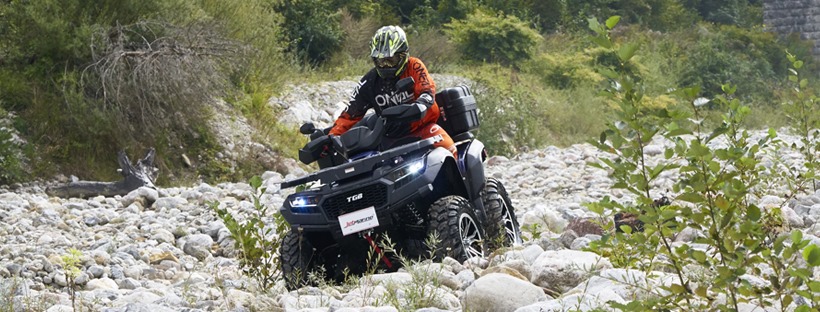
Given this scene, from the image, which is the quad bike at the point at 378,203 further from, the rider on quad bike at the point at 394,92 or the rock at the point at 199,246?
the rock at the point at 199,246

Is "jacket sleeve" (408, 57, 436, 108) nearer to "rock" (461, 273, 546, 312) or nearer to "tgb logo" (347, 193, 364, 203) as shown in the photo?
"tgb logo" (347, 193, 364, 203)

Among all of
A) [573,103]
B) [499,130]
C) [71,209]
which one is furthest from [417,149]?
[573,103]

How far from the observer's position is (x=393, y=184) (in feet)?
27.4

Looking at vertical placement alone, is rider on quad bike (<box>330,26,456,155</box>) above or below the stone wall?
above

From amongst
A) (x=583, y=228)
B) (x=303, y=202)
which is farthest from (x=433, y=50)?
(x=303, y=202)

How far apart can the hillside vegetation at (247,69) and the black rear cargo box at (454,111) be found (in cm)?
327

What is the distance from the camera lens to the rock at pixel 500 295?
5.95m

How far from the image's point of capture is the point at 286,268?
28.0 feet

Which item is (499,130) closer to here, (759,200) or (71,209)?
(71,209)

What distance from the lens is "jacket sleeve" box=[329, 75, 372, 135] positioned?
30.7 ft

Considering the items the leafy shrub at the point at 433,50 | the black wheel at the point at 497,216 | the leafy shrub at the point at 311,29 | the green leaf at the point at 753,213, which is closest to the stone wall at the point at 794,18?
the leafy shrub at the point at 433,50

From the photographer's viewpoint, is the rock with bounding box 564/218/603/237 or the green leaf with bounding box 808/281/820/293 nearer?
the green leaf with bounding box 808/281/820/293

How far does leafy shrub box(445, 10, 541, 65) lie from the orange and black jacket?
2432 cm

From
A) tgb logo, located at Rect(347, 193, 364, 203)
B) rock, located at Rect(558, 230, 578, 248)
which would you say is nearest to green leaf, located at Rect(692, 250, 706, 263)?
tgb logo, located at Rect(347, 193, 364, 203)
